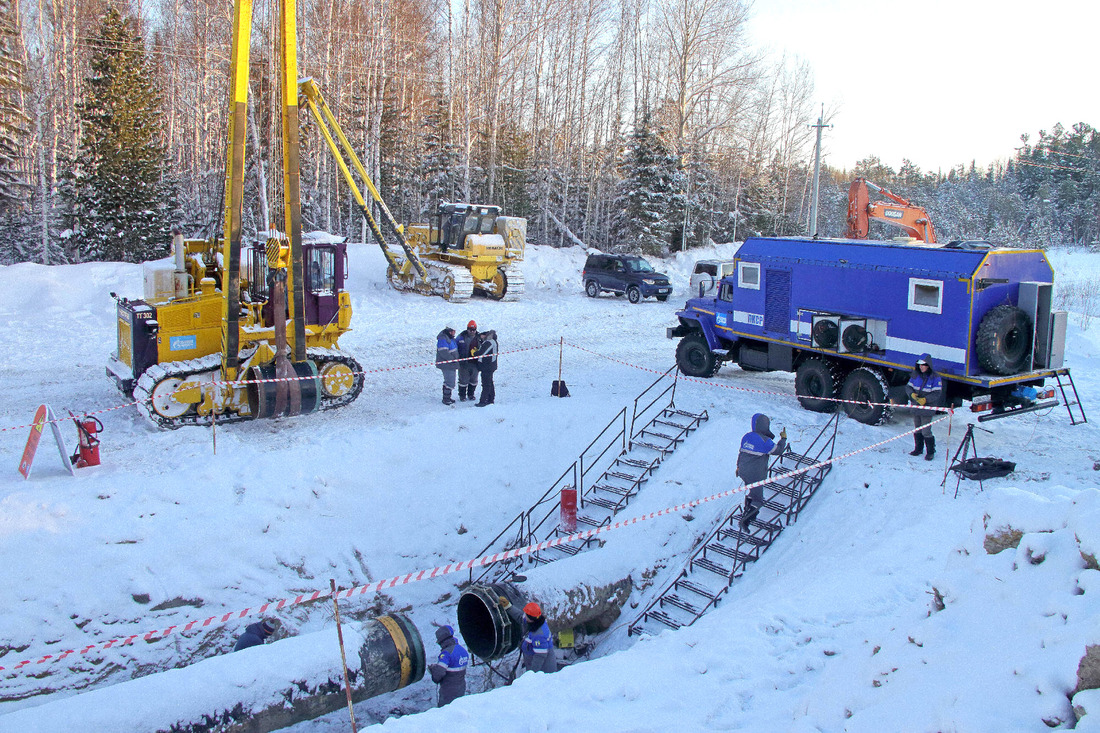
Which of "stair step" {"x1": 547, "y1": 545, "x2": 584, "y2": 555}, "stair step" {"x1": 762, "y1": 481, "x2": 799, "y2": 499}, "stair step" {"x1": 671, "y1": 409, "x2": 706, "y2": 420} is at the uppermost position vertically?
"stair step" {"x1": 671, "y1": 409, "x2": 706, "y2": 420}

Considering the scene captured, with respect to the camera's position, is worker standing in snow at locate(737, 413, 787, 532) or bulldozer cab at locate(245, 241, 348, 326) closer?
worker standing in snow at locate(737, 413, 787, 532)

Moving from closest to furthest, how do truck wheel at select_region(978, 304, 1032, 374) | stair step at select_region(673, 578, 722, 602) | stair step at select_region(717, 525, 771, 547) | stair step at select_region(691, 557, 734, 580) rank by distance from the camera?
stair step at select_region(673, 578, 722, 602) < stair step at select_region(691, 557, 734, 580) < stair step at select_region(717, 525, 771, 547) < truck wheel at select_region(978, 304, 1032, 374)

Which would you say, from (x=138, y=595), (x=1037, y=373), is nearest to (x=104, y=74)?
(x=138, y=595)

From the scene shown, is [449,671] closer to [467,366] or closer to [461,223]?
[467,366]

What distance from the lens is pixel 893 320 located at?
1202 cm

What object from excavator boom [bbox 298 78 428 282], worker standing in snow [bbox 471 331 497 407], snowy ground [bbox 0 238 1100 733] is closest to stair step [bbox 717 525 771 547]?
snowy ground [bbox 0 238 1100 733]

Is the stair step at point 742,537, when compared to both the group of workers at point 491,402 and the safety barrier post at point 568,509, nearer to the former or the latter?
the group of workers at point 491,402

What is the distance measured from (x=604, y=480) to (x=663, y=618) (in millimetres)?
3303

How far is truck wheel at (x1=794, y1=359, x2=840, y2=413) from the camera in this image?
12914mm

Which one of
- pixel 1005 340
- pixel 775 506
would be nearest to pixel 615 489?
pixel 775 506

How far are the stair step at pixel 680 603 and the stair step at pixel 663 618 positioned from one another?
16cm

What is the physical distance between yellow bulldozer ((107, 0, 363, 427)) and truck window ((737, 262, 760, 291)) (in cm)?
709

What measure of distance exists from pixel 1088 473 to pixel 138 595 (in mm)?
11647

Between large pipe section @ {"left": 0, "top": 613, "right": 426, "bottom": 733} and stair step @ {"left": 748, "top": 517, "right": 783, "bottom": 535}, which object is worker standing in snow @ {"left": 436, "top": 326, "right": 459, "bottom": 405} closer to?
stair step @ {"left": 748, "top": 517, "right": 783, "bottom": 535}
